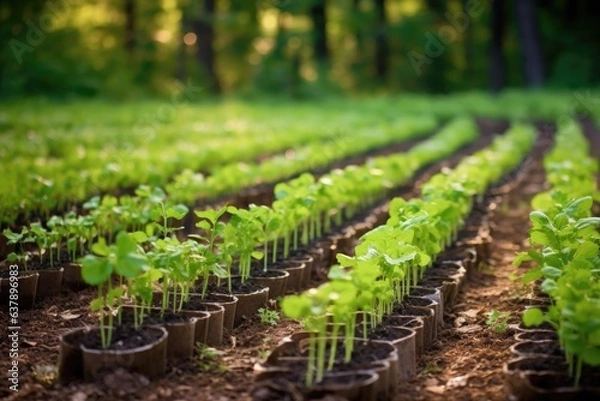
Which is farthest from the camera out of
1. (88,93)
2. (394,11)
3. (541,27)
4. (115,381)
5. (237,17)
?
(394,11)

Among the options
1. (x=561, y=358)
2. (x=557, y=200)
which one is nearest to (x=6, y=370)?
(x=561, y=358)

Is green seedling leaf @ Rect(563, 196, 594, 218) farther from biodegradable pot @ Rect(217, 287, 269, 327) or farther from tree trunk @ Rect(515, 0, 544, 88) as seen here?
tree trunk @ Rect(515, 0, 544, 88)

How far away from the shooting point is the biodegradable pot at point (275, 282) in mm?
5329

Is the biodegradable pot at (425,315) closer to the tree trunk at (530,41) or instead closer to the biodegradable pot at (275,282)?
the biodegradable pot at (275,282)

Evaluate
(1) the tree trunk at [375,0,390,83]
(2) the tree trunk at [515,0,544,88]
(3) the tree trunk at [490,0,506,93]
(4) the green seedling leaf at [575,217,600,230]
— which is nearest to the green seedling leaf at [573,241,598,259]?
(4) the green seedling leaf at [575,217,600,230]

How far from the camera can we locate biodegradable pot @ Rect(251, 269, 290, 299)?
533cm

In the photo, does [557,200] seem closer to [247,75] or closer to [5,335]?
[5,335]

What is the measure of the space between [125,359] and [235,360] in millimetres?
678

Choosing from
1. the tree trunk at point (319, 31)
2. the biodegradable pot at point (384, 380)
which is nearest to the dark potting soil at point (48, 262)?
the biodegradable pot at point (384, 380)

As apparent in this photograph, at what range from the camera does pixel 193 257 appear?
4398 millimetres

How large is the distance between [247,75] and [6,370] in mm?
39868

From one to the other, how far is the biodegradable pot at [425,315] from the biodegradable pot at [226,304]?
964 mm

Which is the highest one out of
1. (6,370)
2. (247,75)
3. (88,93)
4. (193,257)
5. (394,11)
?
(394,11)

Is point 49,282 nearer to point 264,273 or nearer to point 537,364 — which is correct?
point 264,273
